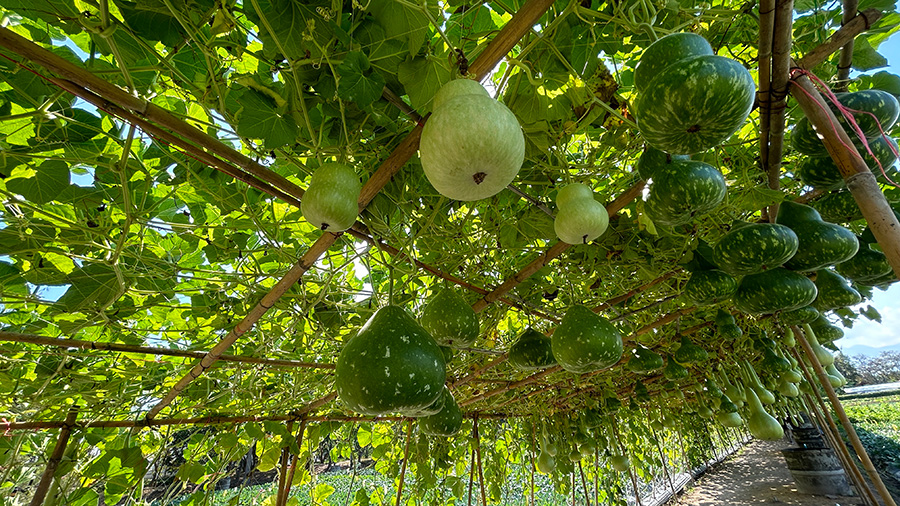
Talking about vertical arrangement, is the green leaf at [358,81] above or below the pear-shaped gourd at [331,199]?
above

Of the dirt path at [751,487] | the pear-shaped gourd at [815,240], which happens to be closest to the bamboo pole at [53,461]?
the pear-shaped gourd at [815,240]

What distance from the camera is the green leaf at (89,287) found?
2.04 m

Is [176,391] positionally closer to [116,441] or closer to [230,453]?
[230,453]

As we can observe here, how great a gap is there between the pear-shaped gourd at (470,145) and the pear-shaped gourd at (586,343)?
1319mm

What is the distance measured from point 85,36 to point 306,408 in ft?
12.1

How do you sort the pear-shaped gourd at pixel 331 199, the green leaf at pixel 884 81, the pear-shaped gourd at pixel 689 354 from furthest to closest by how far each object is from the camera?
the pear-shaped gourd at pixel 689 354 < the green leaf at pixel 884 81 < the pear-shaped gourd at pixel 331 199

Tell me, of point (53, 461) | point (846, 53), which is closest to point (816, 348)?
point (846, 53)

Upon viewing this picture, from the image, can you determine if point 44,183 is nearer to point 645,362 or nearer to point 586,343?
point 586,343

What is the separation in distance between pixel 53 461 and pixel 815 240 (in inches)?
187

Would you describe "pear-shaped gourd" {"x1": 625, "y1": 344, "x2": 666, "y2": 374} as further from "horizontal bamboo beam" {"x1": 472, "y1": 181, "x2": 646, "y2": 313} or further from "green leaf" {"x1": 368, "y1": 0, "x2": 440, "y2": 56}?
"green leaf" {"x1": 368, "y1": 0, "x2": 440, "y2": 56}

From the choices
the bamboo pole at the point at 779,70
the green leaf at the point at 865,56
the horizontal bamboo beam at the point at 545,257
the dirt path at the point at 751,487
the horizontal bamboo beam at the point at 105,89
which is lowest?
the dirt path at the point at 751,487

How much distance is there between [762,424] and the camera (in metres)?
3.77

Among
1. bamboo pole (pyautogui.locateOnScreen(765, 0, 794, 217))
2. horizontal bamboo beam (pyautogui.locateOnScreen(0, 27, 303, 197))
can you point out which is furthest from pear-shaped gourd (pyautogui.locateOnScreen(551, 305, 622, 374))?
horizontal bamboo beam (pyautogui.locateOnScreen(0, 27, 303, 197))

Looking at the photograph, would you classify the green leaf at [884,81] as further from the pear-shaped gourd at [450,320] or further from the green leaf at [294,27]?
the green leaf at [294,27]
